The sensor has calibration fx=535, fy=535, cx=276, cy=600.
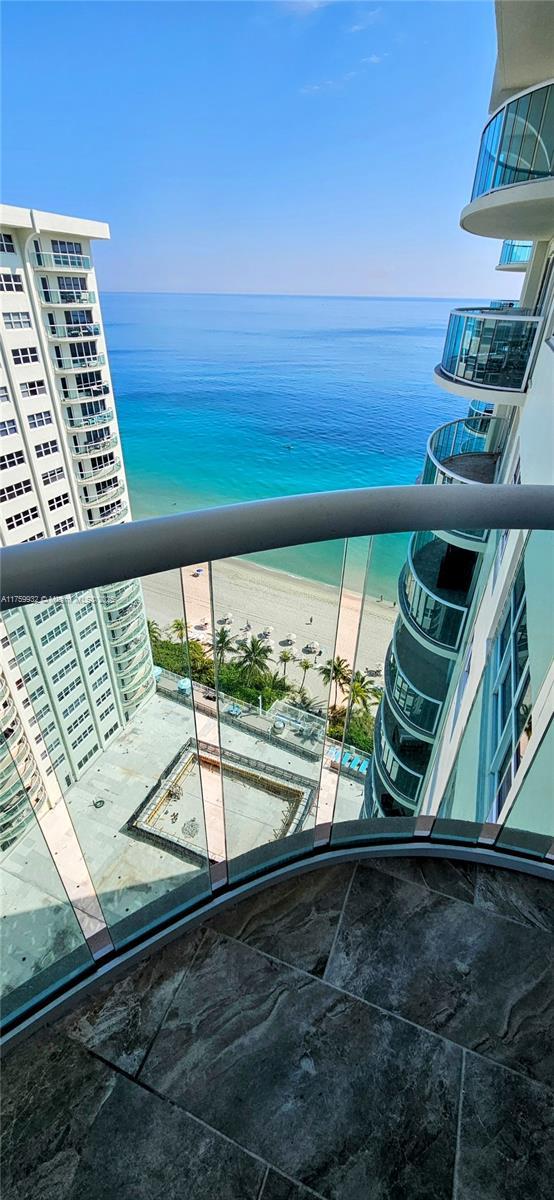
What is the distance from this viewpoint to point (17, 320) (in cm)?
1836

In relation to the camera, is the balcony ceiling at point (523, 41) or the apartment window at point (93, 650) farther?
the balcony ceiling at point (523, 41)

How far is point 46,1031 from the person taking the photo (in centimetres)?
121

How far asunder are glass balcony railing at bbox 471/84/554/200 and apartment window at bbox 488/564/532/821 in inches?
315

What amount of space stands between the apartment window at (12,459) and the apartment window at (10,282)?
5.33 metres

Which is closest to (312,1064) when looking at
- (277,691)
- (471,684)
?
(277,691)

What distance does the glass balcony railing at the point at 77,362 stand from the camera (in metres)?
19.8

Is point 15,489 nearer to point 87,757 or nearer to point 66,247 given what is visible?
point 66,247

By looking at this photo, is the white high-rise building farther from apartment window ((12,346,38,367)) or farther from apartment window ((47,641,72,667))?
apartment window ((47,641,72,667))

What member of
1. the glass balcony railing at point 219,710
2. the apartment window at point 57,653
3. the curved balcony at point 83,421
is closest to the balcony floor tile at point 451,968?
the glass balcony railing at point 219,710

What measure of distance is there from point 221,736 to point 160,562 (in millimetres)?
615

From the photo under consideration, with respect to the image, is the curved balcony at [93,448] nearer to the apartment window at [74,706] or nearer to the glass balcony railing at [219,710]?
the glass balcony railing at [219,710]

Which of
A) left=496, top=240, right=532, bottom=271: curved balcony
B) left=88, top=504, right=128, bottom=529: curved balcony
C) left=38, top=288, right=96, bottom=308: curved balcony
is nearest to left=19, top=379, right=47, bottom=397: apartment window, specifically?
left=38, top=288, right=96, bottom=308: curved balcony

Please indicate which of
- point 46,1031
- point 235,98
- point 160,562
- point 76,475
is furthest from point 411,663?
point 235,98

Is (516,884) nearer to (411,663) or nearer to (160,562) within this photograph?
(411,663)
